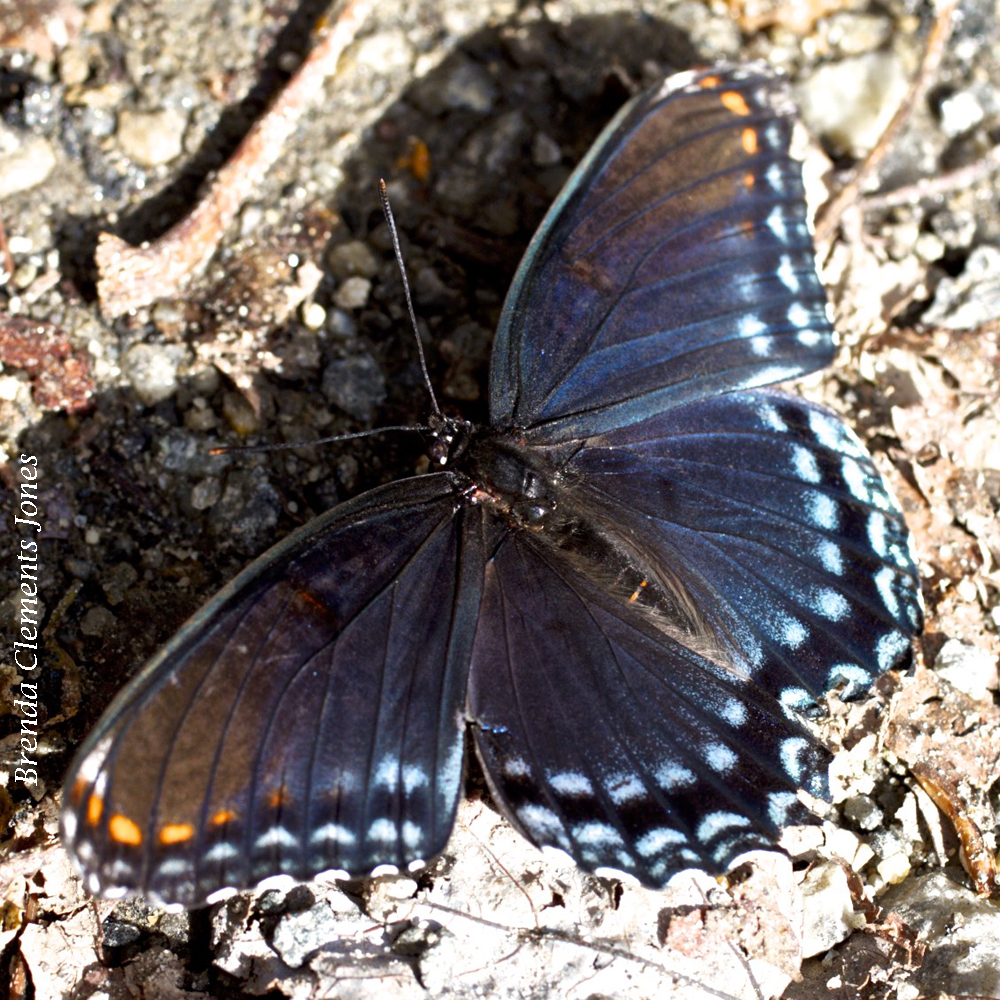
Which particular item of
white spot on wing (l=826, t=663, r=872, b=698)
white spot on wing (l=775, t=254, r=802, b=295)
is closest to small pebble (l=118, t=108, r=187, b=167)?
white spot on wing (l=775, t=254, r=802, b=295)

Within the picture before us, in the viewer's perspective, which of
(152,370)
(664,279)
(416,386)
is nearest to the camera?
(664,279)

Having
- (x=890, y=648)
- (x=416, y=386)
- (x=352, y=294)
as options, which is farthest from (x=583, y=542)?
(x=352, y=294)

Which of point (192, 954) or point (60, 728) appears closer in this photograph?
point (192, 954)

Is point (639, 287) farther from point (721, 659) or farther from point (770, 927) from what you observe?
point (770, 927)

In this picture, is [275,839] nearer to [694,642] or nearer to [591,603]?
[591,603]

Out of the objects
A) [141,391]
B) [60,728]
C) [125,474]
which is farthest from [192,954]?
[141,391]

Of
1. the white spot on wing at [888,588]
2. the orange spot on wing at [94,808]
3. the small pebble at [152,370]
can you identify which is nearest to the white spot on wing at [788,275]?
the white spot on wing at [888,588]
